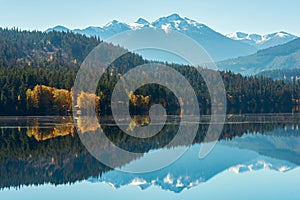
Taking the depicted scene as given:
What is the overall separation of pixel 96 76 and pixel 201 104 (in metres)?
43.4

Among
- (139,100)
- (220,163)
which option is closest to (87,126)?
(220,163)

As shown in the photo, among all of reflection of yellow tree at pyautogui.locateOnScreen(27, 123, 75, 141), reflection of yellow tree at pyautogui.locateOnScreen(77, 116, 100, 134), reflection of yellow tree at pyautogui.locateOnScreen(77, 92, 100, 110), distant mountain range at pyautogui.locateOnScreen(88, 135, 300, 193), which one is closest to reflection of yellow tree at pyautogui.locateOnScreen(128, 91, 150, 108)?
reflection of yellow tree at pyautogui.locateOnScreen(77, 92, 100, 110)

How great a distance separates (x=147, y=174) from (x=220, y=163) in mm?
9380

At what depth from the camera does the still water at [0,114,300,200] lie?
32.4 meters

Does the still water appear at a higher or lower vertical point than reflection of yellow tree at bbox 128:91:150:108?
lower

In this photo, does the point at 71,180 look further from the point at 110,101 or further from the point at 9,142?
the point at 110,101

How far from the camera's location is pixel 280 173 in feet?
137

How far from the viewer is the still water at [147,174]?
3238 centimetres

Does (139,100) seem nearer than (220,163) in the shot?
No

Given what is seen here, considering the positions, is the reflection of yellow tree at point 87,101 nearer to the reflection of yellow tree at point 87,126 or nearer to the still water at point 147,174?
the reflection of yellow tree at point 87,126

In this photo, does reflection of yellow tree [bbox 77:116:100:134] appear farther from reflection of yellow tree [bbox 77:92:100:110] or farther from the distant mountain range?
reflection of yellow tree [bbox 77:92:100:110]

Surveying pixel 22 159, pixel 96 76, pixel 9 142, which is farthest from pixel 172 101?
pixel 22 159

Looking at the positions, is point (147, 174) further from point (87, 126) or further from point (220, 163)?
point (87, 126)

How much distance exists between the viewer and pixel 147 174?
131 ft
